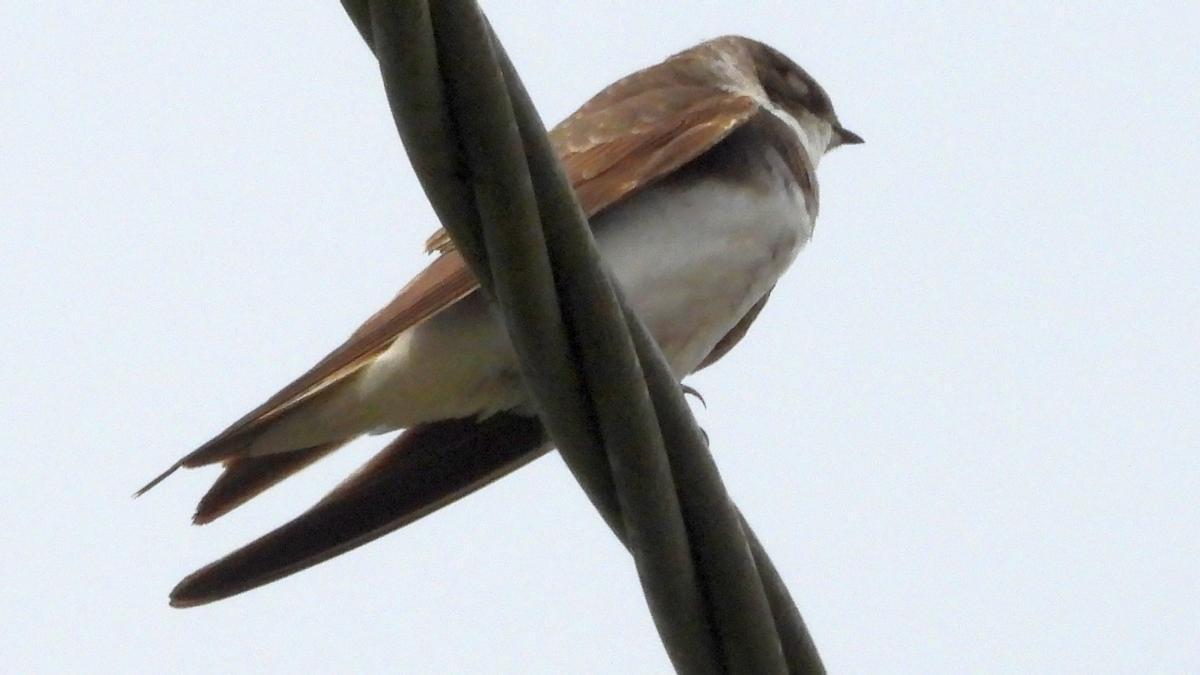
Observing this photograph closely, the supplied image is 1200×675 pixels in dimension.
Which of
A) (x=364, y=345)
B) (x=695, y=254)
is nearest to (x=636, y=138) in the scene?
(x=695, y=254)

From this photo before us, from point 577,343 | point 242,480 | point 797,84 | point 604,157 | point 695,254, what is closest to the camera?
point 577,343

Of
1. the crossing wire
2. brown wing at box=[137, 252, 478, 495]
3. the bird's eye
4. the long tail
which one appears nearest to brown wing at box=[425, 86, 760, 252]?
brown wing at box=[137, 252, 478, 495]

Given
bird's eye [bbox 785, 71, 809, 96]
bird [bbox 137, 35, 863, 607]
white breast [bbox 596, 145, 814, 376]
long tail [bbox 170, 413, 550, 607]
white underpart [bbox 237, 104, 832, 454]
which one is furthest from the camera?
bird's eye [bbox 785, 71, 809, 96]

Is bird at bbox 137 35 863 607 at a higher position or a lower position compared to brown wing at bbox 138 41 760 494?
lower

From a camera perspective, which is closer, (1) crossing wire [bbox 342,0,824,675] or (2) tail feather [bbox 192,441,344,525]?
(1) crossing wire [bbox 342,0,824,675]

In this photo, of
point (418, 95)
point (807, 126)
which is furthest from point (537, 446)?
point (418, 95)

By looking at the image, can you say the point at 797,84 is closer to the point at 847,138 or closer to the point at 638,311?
the point at 847,138

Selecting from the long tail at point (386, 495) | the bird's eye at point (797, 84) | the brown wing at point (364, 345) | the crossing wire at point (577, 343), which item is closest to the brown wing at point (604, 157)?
the brown wing at point (364, 345)

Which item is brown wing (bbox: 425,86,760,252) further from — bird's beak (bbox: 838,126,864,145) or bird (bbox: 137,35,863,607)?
bird's beak (bbox: 838,126,864,145)
